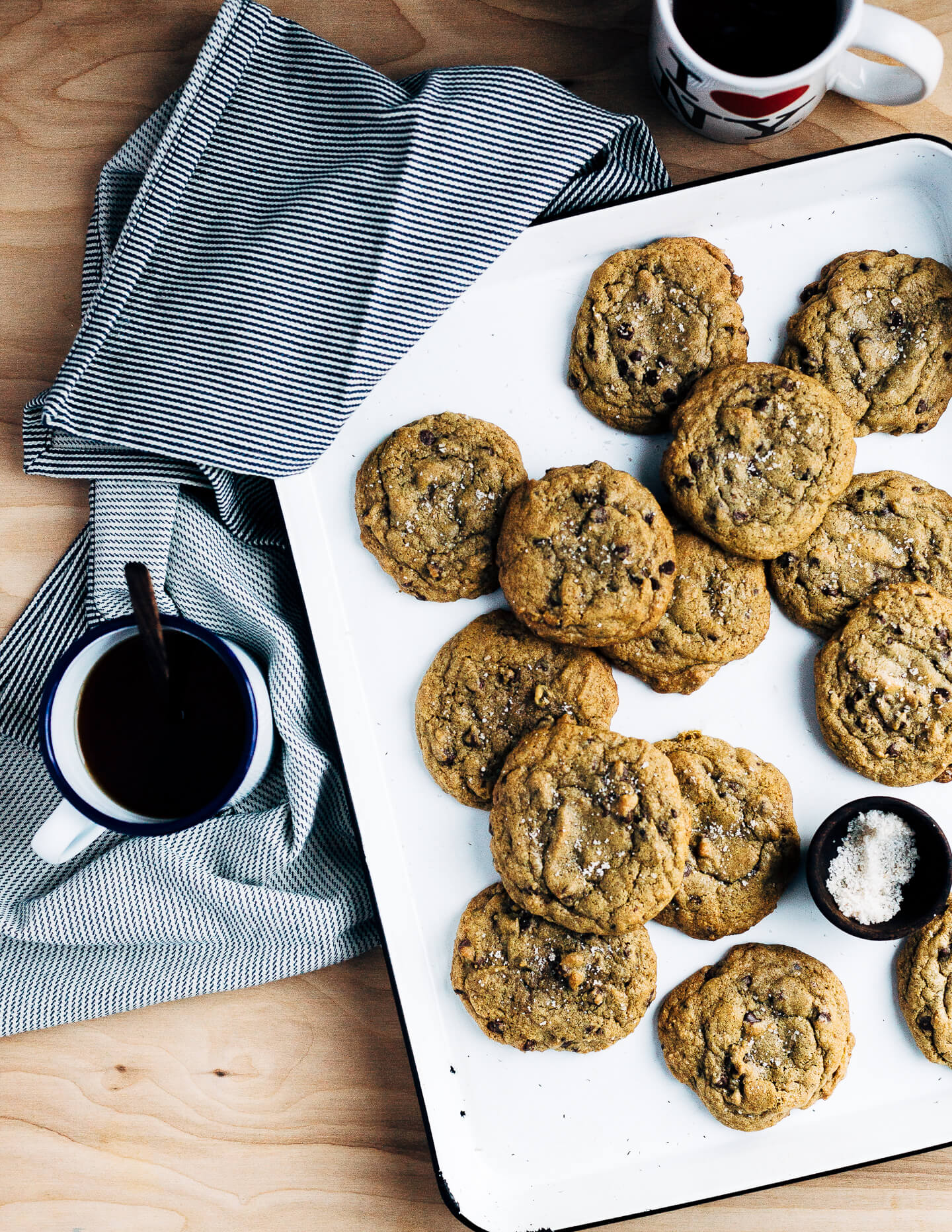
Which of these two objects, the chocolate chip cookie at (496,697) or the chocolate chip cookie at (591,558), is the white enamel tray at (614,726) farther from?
the chocolate chip cookie at (591,558)

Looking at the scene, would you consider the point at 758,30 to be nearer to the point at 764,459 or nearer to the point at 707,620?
the point at 764,459

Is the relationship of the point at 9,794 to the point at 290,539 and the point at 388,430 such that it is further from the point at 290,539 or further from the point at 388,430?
the point at 388,430

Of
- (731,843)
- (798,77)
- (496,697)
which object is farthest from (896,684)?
(798,77)

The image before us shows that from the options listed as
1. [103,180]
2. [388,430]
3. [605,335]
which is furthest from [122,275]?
[605,335]

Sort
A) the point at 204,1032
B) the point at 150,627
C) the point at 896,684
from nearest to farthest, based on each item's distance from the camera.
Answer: the point at 150,627, the point at 896,684, the point at 204,1032

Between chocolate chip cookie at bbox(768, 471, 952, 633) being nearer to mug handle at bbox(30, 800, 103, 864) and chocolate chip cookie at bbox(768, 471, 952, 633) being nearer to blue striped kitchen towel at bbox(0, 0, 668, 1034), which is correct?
blue striped kitchen towel at bbox(0, 0, 668, 1034)

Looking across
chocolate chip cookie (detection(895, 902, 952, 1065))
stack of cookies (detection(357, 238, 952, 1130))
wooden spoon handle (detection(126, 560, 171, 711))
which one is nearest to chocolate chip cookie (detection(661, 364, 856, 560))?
stack of cookies (detection(357, 238, 952, 1130))

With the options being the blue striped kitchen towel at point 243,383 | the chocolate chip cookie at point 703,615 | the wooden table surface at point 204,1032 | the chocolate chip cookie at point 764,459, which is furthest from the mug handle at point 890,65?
the chocolate chip cookie at point 703,615
